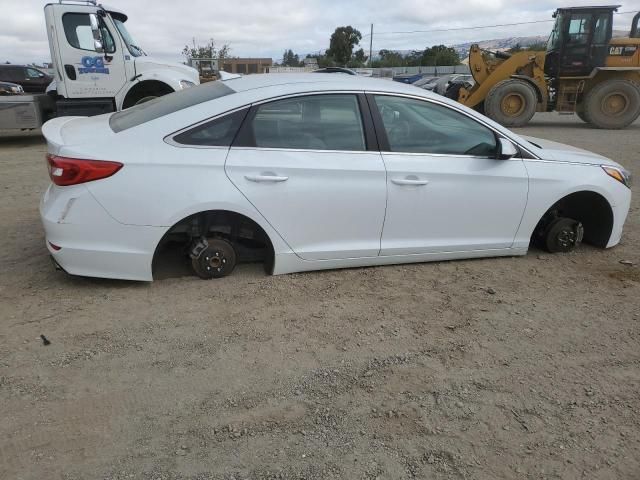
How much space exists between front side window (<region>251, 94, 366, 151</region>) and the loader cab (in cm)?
1343

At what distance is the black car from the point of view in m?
18.0

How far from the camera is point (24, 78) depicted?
18.2m

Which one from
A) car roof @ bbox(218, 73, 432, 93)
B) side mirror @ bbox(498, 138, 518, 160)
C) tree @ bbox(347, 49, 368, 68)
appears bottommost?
side mirror @ bbox(498, 138, 518, 160)

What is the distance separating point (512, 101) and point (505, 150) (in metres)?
12.2

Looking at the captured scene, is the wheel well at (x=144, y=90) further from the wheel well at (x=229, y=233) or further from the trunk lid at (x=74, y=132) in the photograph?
the wheel well at (x=229, y=233)

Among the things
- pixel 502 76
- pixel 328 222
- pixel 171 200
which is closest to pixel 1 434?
pixel 171 200

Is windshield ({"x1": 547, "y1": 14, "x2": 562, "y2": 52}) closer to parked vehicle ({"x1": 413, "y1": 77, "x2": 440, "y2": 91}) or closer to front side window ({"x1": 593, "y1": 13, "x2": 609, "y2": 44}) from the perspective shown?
front side window ({"x1": 593, "y1": 13, "x2": 609, "y2": 44})

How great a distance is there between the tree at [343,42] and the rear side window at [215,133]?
6508cm

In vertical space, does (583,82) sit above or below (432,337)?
above

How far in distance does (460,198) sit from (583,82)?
13665 mm

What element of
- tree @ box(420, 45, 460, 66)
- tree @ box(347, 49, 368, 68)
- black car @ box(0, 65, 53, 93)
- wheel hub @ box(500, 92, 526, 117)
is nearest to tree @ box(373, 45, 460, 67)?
tree @ box(420, 45, 460, 66)

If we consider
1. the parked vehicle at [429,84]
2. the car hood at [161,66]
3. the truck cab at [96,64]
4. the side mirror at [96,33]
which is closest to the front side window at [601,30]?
the parked vehicle at [429,84]

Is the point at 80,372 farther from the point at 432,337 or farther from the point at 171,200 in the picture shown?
the point at 432,337

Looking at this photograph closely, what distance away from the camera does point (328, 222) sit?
3.87 metres
